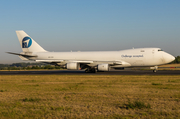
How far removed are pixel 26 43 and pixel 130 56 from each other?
67.8 ft

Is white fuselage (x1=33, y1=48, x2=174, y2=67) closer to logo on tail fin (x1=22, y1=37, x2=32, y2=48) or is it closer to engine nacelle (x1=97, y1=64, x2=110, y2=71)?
engine nacelle (x1=97, y1=64, x2=110, y2=71)

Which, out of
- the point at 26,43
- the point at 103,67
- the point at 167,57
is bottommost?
the point at 103,67

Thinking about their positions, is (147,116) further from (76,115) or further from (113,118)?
(76,115)

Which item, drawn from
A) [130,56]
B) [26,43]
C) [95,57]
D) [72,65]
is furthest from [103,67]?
[26,43]

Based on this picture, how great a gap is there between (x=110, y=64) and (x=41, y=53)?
14123mm

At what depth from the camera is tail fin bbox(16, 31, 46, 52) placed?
41.4 m

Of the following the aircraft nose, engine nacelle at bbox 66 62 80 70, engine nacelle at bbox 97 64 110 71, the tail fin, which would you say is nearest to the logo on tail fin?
the tail fin

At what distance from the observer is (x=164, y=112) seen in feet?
24.3

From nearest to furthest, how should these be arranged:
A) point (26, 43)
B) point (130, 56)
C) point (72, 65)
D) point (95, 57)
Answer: point (130, 56), point (72, 65), point (95, 57), point (26, 43)

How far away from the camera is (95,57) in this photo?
38125 mm

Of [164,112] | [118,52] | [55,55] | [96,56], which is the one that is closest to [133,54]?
[118,52]

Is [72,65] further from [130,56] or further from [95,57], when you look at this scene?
[130,56]

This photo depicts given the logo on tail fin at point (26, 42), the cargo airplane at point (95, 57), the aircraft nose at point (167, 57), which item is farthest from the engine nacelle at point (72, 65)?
the aircraft nose at point (167, 57)

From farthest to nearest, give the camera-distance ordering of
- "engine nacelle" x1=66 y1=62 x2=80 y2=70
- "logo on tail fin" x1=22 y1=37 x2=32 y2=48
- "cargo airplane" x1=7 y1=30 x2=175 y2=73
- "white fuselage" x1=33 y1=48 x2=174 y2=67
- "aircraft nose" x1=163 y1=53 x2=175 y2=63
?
"logo on tail fin" x1=22 y1=37 x2=32 y2=48, "engine nacelle" x1=66 y1=62 x2=80 y2=70, "cargo airplane" x1=7 y1=30 x2=175 y2=73, "white fuselage" x1=33 y1=48 x2=174 y2=67, "aircraft nose" x1=163 y1=53 x2=175 y2=63
